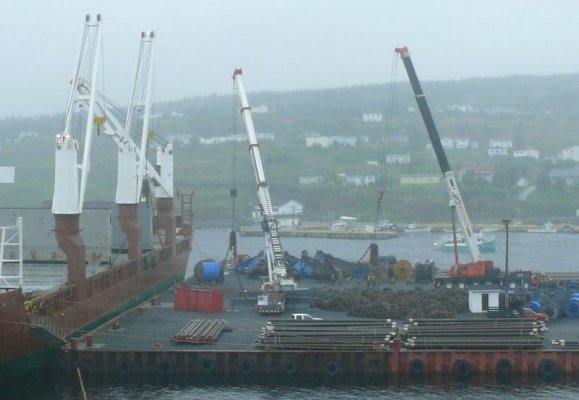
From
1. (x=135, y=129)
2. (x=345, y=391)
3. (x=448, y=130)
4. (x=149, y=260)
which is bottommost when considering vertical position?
(x=345, y=391)

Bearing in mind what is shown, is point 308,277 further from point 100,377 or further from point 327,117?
point 327,117

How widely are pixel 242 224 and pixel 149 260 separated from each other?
239 ft

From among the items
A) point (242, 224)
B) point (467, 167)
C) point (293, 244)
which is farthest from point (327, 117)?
point (293, 244)

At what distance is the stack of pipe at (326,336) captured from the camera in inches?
1035

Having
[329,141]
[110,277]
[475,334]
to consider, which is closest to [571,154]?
[329,141]

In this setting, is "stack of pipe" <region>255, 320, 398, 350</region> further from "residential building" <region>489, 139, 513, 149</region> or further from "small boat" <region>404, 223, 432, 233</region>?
"residential building" <region>489, 139, 513, 149</region>

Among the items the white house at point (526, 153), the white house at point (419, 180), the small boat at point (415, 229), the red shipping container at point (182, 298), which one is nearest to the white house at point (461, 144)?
the white house at point (526, 153)

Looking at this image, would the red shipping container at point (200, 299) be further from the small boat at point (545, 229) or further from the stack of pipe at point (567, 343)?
the small boat at point (545, 229)

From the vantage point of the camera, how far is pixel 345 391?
24.9 m

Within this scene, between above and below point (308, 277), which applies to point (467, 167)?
above

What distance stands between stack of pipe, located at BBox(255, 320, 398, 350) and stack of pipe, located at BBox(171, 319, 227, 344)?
1.47m

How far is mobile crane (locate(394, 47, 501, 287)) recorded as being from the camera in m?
37.2

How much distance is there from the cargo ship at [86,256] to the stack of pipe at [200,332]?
10.1 feet

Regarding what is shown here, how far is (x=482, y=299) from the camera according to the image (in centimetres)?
3206
